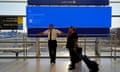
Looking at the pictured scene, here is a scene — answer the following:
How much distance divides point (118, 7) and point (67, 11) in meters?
2.63

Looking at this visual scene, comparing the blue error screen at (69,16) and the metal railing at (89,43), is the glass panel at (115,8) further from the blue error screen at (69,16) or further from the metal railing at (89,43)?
the blue error screen at (69,16)

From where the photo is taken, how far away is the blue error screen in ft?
43.4

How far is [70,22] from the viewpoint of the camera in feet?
44.3

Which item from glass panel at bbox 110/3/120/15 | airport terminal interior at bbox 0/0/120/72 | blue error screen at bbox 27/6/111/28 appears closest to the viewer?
blue error screen at bbox 27/6/111/28

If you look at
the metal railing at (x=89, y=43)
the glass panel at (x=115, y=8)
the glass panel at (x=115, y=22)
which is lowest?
the metal railing at (x=89, y=43)

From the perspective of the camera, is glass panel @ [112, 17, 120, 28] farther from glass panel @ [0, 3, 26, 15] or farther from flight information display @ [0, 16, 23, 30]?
flight information display @ [0, 16, 23, 30]

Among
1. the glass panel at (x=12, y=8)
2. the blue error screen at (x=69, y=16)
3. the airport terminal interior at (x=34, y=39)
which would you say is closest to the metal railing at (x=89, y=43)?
the airport terminal interior at (x=34, y=39)

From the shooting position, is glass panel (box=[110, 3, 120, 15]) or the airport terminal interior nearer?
the airport terminal interior

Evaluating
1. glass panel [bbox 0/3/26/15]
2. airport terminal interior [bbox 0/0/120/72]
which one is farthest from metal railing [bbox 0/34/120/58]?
glass panel [bbox 0/3/26/15]

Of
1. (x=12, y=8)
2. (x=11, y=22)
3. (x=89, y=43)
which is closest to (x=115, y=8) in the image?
(x=89, y=43)

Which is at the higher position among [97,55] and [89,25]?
[89,25]

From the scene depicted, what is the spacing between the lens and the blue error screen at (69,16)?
43.4 ft

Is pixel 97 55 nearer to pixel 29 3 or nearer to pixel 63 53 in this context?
pixel 63 53

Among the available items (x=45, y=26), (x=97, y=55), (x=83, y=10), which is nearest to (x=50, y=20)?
(x=45, y=26)
